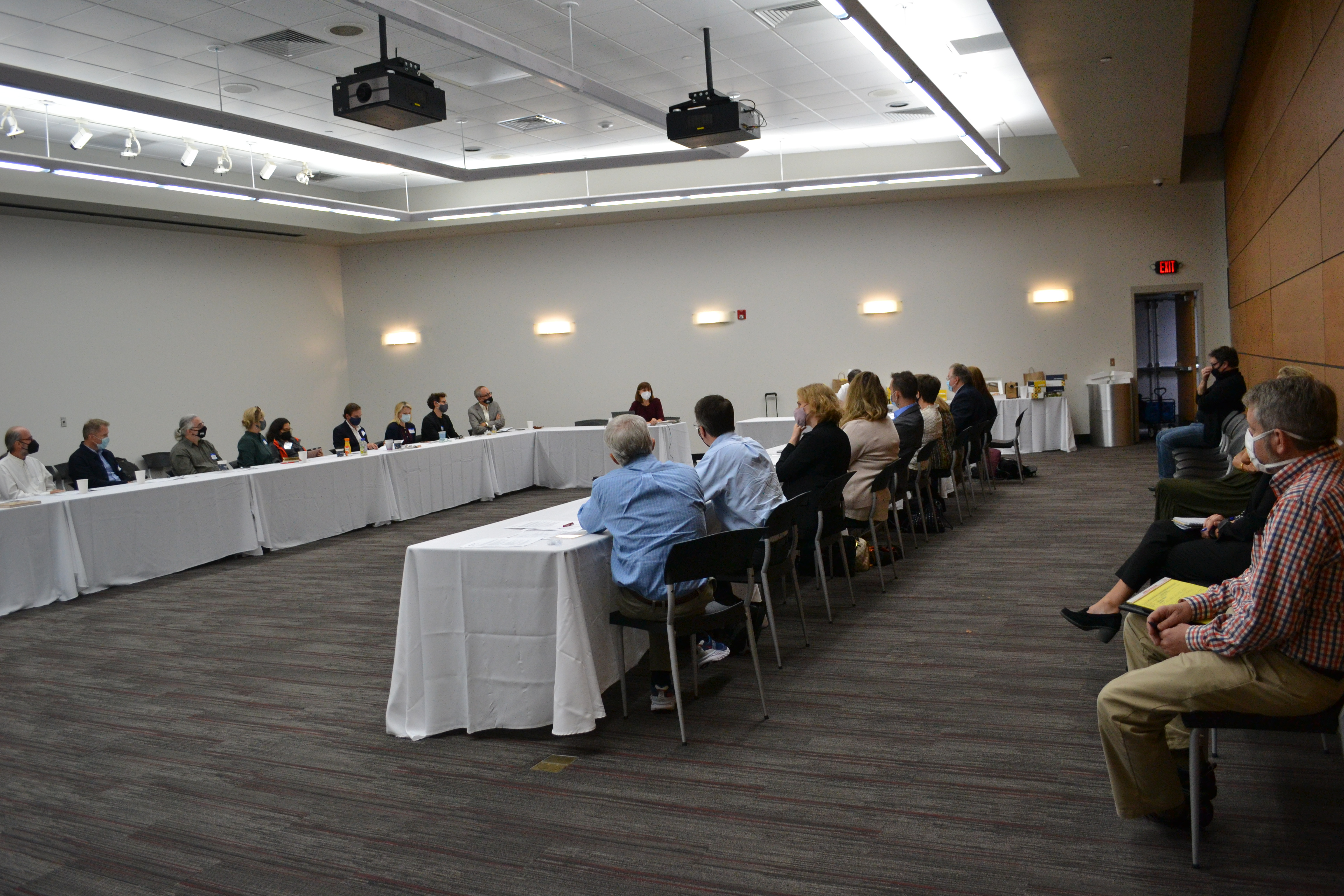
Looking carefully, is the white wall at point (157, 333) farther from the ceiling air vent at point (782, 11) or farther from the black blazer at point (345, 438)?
the ceiling air vent at point (782, 11)

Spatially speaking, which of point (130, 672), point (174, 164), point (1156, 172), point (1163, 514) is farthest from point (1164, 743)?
point (174, 164)

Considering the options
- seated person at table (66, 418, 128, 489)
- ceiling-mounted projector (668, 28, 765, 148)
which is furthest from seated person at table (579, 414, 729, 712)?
seated person at table (66, 418, 128, 489)

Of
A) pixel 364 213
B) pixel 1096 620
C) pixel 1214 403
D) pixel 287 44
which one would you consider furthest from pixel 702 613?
pixel 364 213

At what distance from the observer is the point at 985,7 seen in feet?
23.3

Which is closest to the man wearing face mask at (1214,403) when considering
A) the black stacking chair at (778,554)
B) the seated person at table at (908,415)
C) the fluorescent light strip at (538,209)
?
the seated person at table at (908,415)

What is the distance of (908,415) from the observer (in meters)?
6.98

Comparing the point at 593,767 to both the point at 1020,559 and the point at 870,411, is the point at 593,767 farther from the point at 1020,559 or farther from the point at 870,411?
the point at 1020,559

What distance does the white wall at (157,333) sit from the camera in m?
10.8

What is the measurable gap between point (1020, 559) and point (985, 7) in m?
4.03

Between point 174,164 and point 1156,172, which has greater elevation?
point 174,164

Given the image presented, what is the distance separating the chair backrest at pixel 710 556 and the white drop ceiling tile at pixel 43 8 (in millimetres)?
5650

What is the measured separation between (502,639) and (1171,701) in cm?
229

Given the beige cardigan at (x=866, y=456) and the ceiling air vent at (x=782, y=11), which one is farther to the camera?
the ceiling air vent at (x=782, y=11)

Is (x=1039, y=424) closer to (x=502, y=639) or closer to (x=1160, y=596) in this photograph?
(x=1160, y=596)
